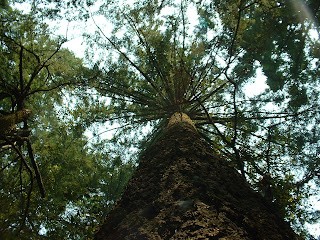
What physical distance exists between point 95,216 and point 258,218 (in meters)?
1.80

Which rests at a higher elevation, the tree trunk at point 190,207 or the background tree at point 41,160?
the background tree at point 41,160

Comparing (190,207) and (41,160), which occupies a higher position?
(41,160)

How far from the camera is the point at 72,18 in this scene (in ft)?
18.1

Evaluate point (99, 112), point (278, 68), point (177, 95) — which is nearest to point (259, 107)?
point (278, 68)

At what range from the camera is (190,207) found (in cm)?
153

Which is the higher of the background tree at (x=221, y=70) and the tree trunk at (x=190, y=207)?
the background tree at (x=221, y=70)

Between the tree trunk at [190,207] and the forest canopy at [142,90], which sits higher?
the forest canopy at [142,90]

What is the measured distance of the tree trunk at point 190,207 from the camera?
1343 mm

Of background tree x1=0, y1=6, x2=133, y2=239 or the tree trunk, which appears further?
background tree x1=0, y1=6, x2=133, y2=239

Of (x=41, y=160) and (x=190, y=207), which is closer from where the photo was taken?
(x=190, y=207)

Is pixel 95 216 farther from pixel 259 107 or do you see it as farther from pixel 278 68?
pixel 278 68

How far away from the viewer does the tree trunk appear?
1343 millimetres

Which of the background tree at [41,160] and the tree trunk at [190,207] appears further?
the background tree at [41,160]

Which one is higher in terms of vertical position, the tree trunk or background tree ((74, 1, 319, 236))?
background tree ((74, 1, 319, 236))
